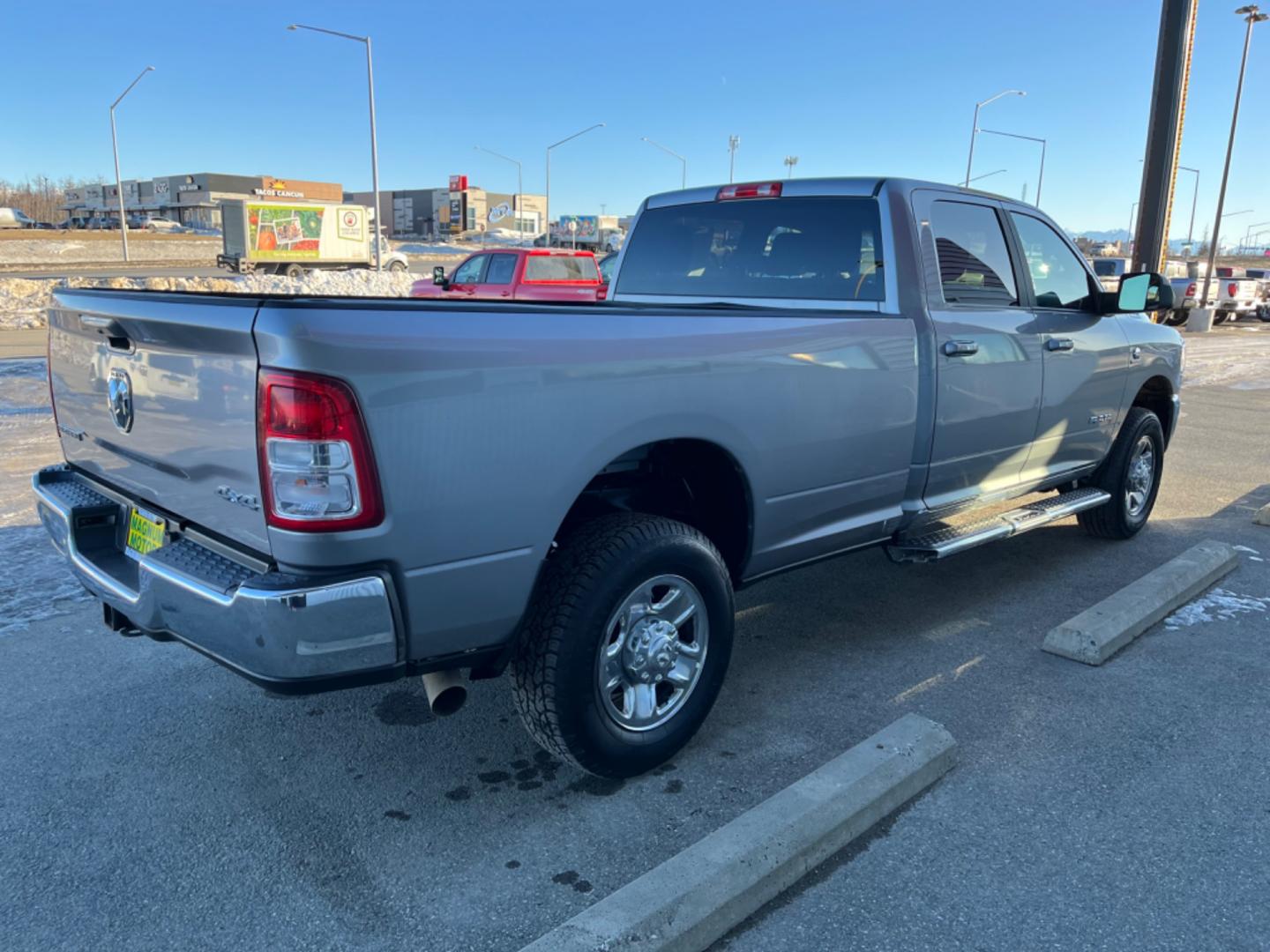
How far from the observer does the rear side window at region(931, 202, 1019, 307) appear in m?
4.21

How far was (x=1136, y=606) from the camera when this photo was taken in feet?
14.3

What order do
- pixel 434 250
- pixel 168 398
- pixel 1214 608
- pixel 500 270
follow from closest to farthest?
pixel 168 398, pixel 1214 608, pixel 500 270, pixel 434 250

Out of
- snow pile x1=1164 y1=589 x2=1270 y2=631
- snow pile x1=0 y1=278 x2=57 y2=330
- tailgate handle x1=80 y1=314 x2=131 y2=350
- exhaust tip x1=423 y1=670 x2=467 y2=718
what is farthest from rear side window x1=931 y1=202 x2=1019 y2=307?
snow pile x1=0 y1=278 x2=57 y2=330

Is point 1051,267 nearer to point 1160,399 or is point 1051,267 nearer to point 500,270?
point 1160,399

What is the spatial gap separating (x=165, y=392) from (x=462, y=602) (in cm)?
103

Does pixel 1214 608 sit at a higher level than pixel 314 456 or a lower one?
lower

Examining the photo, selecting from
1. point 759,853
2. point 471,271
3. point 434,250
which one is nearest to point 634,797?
point 759,853

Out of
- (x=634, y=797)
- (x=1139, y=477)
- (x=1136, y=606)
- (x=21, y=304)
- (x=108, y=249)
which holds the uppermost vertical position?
(x=108, y=249)

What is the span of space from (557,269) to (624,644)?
14.4m

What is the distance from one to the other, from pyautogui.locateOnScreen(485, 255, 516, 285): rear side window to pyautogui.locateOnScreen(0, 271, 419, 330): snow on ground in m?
2.15

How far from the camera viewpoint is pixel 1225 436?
984 cm

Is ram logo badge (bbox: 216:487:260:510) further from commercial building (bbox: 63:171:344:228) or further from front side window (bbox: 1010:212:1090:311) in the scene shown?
commercial building (bbox: 63:171:344:228)

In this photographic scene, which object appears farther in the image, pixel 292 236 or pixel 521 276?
pixel 292 236

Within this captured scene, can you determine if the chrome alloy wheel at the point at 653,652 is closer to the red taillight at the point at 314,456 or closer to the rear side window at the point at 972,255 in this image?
the red taillight at the point at 314,456
